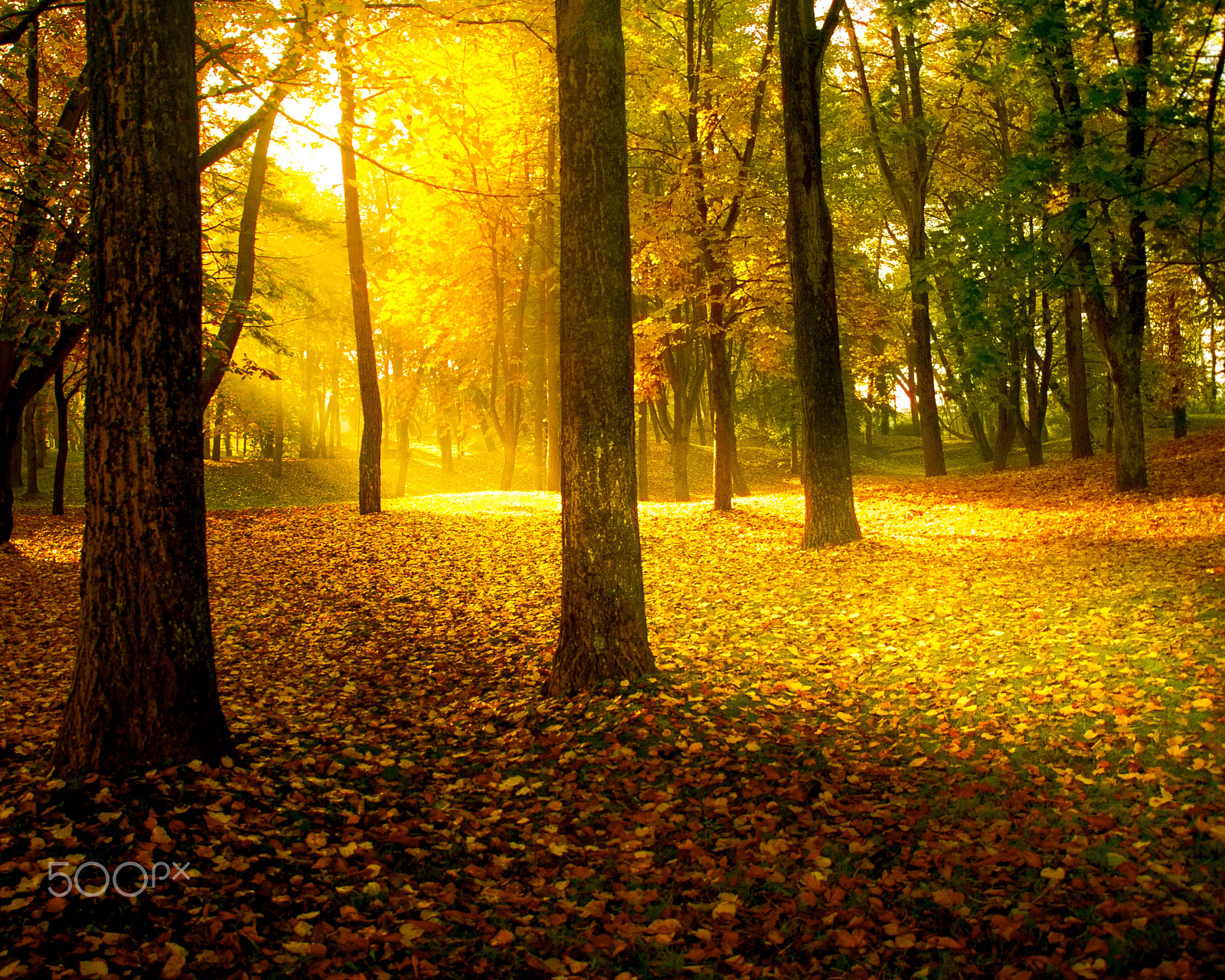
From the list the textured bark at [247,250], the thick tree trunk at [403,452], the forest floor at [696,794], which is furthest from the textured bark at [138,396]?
the thick tree trunk at [403,452]

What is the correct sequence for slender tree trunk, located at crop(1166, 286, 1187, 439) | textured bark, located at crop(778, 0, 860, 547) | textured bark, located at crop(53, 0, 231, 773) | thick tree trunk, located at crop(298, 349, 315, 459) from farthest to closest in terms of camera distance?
thick tree trunk, located at crop(298, 349, 315, 459), slender tree trunk, located at crop(1166, 286, 1187, 439), textured bark, located at crop(778, 0, 860, 547), textured bark, located at crop(53, 0, 231, 773)

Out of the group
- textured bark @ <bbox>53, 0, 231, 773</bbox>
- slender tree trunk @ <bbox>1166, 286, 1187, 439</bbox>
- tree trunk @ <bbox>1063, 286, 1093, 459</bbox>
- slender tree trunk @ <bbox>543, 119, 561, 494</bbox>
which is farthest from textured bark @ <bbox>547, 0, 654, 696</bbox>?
slender tree trunk @ <bbox>1166, 286, 1187, 439</bbox>

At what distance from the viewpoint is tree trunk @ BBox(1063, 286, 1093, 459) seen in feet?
67.6

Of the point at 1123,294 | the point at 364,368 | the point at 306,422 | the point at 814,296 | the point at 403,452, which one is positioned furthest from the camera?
the point at 306,422

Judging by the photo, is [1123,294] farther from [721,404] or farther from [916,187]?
[916,187]

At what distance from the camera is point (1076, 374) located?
→ 21.4 m

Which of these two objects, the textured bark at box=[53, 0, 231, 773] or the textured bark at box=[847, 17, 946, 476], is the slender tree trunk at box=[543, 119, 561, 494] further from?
the textured bark at box=[53, 0, 231, 773]

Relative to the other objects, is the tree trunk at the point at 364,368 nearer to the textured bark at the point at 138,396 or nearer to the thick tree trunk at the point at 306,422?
the textured bark at the point at 138,396

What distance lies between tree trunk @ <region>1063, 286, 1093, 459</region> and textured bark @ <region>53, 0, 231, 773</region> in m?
20.4

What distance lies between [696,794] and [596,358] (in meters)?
3.47

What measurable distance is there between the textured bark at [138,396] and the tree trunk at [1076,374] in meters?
20.4

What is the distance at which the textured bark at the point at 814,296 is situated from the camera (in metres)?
11.8

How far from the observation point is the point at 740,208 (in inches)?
688

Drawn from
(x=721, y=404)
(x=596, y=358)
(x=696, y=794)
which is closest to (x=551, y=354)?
(x=721, y=404)
